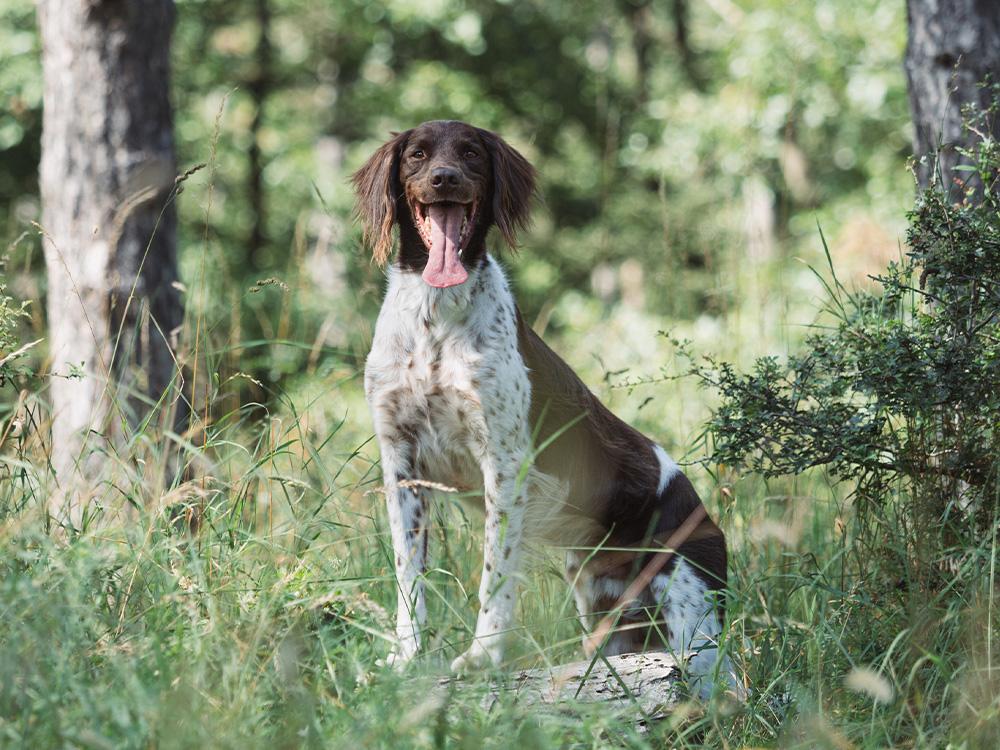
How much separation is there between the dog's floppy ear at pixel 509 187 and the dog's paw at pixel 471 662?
134cm

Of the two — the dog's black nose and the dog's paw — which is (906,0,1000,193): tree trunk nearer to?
the dog's black nose

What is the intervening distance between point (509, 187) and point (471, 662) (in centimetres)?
162

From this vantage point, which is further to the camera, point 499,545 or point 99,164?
point 99,164

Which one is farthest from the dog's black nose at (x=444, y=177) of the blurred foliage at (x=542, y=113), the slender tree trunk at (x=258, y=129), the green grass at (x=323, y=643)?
the slender tree trunk at (x=258, y=129)

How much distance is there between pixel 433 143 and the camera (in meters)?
3.54

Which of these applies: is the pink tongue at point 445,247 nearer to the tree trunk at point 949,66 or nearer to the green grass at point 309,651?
the green grass at point 309,651

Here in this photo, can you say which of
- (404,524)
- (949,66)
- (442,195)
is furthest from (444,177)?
(949,66)

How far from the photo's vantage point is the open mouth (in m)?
3.32

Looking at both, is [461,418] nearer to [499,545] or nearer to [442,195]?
[499,545]

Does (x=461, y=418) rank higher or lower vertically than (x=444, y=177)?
lower

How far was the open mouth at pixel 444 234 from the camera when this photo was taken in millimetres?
3316

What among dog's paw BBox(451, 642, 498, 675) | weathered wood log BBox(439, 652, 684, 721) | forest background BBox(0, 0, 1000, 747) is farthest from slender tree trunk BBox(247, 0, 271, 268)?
weathered wood log BBox(439, 652, 684, 721)

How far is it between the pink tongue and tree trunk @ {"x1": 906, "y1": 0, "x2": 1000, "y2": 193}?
1627mm

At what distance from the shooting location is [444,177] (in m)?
3.33
